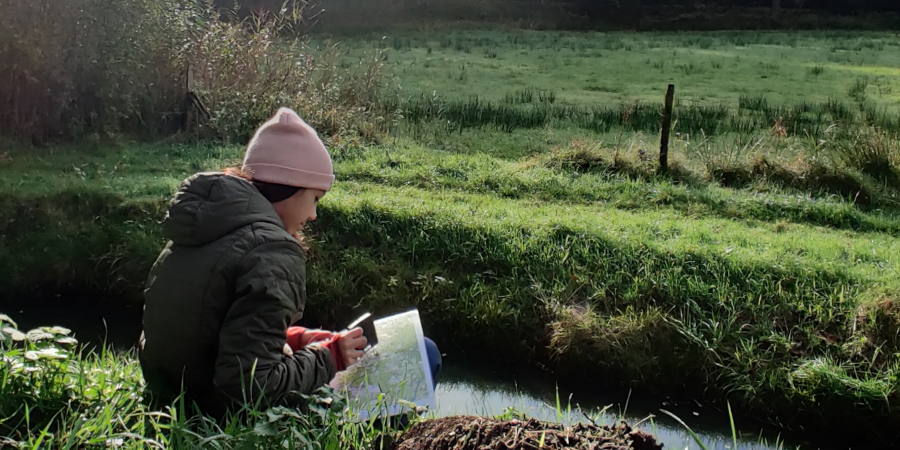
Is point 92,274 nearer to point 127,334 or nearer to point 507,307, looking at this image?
point 127,334

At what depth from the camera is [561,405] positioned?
4.62m

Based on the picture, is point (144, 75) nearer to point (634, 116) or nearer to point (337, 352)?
point (634, 116)

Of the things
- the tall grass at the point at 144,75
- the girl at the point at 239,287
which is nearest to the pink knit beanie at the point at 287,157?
the girl at the point at 239,287

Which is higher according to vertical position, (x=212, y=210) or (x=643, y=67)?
(x=212, y=210)

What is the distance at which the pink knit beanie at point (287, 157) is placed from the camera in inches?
94.8

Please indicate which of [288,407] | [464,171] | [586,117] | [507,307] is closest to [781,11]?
[586,117]

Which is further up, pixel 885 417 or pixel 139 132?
pixel 139 132

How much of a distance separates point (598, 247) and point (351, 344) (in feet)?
11.3

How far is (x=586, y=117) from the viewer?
A: 37.0 ft

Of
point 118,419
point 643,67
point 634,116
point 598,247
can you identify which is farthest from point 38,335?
point 643,67

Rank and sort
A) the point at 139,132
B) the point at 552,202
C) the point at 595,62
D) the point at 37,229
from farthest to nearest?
the point at 595,62 → the point at 139,132 → the point at 552,202 → the point at 37,229

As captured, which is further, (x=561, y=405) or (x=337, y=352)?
(x=561, y=405)

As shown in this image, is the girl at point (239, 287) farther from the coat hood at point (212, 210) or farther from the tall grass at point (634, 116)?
the tall grass at point (634, 116)

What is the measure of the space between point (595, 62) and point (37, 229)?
13.9m
